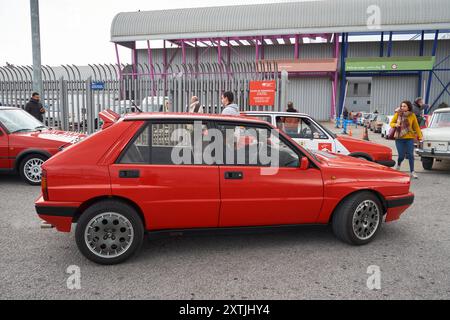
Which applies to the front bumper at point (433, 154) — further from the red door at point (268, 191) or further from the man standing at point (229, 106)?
the red door at point (268, 191)

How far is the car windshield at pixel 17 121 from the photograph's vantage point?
23.3 feet

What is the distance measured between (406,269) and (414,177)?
543 centimetres

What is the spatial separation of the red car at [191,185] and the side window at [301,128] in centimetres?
295

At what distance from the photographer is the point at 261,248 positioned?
3887 millimetres

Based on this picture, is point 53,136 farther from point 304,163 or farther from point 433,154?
point 433,154

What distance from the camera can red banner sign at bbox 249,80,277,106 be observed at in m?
10.8

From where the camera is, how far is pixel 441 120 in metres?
9.20

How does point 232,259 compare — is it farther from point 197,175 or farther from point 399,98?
point 399,98

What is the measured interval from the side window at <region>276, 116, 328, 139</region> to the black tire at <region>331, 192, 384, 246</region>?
3.07m

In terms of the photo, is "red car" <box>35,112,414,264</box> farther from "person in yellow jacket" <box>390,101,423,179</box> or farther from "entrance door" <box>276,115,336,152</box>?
"person in yellow jacket" <box>390,101,423,179</box>

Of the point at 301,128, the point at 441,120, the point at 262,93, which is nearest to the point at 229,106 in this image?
the point at 301,128

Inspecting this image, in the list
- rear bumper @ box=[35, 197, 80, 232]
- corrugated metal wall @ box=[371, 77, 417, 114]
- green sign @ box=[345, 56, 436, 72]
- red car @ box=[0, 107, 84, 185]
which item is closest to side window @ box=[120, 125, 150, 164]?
rear bumper @ box=[35, 197, 80, 232]

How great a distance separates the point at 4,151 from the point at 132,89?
595cm

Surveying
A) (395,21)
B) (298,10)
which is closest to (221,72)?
(298,10)
